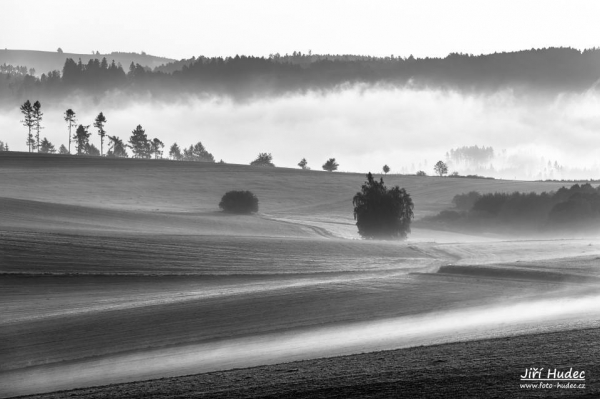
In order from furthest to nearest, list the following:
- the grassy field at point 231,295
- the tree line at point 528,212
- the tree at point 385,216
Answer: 1. the tree line at point 528,212
2. the tree at point 385,216
3. the grassy field at point 231,295

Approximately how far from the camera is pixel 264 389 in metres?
15.1

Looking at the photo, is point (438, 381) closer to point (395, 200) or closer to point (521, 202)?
point (395, 200)

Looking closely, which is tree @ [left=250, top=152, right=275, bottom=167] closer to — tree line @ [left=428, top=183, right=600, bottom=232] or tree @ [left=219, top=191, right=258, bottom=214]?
tree line @ [left=428, top=183, right=600, bottom=232]

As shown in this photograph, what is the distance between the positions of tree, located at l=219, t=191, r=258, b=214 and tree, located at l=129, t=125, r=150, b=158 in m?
101

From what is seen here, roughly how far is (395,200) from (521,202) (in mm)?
29699

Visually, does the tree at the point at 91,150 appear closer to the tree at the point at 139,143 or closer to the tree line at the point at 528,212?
the tree at the point at 139,143

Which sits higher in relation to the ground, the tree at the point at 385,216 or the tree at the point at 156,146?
the tree at the point at 156,146

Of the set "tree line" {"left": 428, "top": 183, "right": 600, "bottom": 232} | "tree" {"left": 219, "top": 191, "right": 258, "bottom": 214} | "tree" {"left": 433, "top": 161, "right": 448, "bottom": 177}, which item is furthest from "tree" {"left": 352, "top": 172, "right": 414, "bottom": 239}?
"tree" {"left": 433, "top": 161, "right": 448, "bottom": 177}

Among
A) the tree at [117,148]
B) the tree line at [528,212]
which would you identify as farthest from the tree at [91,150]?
the tree line at [528,212]

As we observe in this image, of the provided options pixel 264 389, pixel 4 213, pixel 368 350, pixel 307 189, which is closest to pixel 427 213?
pixel 307 189

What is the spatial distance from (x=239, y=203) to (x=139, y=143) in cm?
10474

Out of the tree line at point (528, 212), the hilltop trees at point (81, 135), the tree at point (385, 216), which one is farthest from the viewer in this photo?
the hilltop trees at point (81, 135)

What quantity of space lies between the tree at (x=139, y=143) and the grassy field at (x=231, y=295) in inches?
4576

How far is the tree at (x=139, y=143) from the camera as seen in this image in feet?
581
